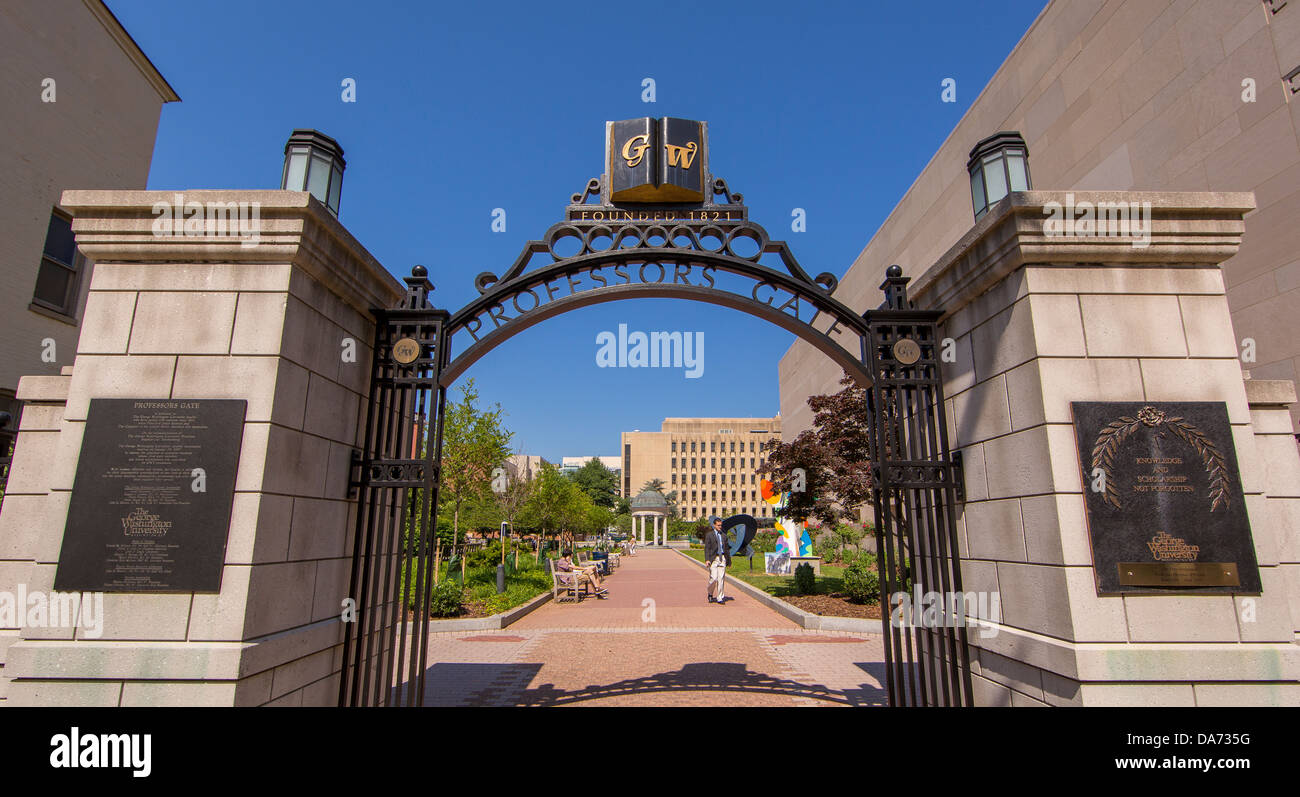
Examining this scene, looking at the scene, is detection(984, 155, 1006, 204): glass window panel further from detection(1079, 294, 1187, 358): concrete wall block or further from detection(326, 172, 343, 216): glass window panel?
detection(326, 172, 343, 216): glass window panel

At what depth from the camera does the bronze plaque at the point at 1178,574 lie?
3.77 meters

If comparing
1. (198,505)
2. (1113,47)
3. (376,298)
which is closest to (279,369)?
(198,505)

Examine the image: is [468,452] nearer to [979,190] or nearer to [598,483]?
[979,190]

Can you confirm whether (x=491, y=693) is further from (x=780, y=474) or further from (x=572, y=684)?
(x=780, y=474)

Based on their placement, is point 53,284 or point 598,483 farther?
point 598,483

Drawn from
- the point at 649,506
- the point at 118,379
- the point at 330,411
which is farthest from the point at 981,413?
the point at 649,506

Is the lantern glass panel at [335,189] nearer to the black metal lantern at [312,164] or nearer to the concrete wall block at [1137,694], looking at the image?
the black metal lantern at [312,164]

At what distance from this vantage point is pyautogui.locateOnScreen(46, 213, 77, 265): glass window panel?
1158 centimetres

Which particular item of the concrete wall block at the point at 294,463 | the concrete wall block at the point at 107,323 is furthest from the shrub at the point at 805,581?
the concrete wall block at the point at 107,323

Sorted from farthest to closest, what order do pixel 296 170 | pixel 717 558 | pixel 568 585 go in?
pixel 568 585, pixel 717 558, pixel 296 170

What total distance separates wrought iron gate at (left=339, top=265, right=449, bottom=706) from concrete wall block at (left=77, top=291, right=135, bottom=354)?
1629 mm

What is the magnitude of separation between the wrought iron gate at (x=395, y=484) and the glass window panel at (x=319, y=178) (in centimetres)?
94

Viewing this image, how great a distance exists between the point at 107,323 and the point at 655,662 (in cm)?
786

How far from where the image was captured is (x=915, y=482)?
4.85m
